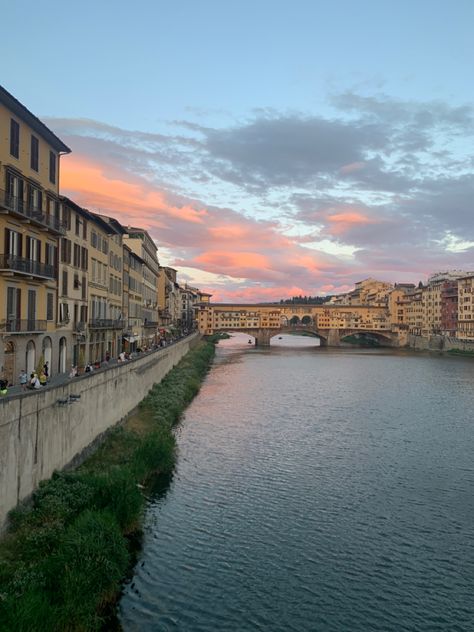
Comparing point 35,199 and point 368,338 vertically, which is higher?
point 35,199

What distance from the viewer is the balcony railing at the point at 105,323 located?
137ft

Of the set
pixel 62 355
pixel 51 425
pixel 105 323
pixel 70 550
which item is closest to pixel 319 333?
pixel 105 323

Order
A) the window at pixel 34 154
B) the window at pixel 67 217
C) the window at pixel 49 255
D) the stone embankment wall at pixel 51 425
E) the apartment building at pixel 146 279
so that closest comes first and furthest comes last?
the stone embankment wall at pixel 51 425
the window at pixel 34 154
the window at pixel 49 255
the window at pixel 67 217
the apartment building at pixel 146 279

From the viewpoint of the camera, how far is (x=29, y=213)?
27328 mm

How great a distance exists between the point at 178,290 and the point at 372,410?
98024 mm

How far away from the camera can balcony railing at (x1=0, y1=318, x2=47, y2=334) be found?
25.7 metres

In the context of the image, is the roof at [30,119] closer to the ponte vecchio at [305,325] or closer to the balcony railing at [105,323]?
the balcony railing at [105,323]

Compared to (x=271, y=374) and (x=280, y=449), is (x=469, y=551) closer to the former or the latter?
(x=280, y=449)

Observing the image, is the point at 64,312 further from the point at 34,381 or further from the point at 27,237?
the point at 34,381

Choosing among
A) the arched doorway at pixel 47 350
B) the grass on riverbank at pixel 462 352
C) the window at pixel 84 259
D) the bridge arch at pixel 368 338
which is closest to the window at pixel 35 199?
the arched doorway at pixel 47 350

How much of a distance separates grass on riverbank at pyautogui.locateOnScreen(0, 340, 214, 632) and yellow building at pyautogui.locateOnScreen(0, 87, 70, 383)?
22.9 ft

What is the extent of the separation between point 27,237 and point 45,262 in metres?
2.54

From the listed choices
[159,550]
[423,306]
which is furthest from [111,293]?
[423,306]

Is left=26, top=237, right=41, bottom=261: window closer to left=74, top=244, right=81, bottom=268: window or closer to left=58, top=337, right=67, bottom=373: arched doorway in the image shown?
left=58, top=337, right=67, bottom=373: arched doorway
